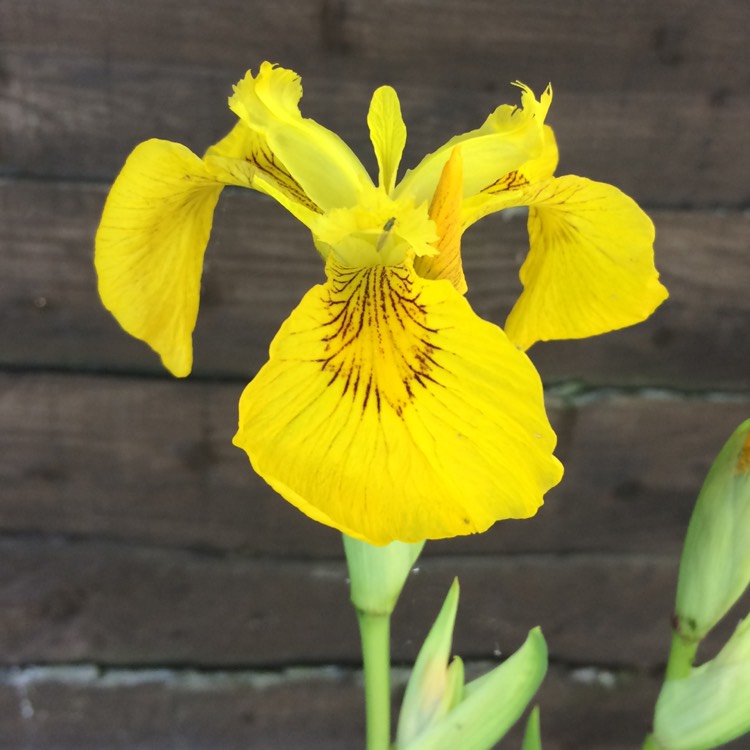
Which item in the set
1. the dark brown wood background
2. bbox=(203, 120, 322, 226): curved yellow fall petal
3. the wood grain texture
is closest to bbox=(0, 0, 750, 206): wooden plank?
the dark brown wood background

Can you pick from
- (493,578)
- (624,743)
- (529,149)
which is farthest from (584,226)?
(624,743)

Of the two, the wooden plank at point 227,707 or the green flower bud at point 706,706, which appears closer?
the green flower bud at point 706,706

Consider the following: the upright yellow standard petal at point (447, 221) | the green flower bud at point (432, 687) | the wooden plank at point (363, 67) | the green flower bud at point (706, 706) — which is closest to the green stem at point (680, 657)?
the green flower bud at point (706, 706)

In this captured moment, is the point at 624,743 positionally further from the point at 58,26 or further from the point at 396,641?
the point at 58,26

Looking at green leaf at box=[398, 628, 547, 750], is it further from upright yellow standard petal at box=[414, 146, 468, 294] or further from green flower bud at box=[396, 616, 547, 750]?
upright yellow standard petal at box=[414, 146, 468, 294]

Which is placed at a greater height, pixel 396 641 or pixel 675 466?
pixel 675 466

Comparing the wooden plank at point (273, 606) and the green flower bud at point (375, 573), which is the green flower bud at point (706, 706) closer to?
the green flower bud at point (375, 573)
